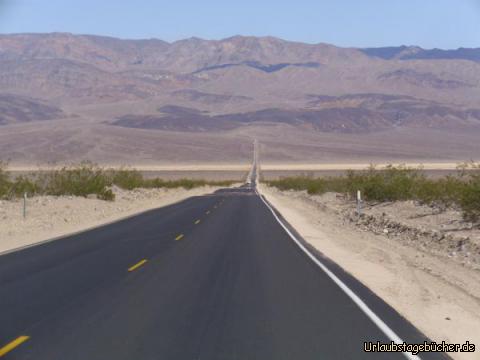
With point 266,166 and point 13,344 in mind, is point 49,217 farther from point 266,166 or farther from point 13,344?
point 266,166

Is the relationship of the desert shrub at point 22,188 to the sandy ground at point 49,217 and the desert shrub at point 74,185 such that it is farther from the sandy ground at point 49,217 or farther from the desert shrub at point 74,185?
the sandy ground at point 49,217

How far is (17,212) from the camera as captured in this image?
35.2 meters

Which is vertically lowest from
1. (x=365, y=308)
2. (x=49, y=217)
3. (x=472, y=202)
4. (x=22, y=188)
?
(x=49, y=217)

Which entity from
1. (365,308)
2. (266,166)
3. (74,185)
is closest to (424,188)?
(365,308)

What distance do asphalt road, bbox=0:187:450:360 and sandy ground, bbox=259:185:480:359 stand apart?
0.44 meters

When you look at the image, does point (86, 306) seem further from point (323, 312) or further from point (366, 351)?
point (366, 351)

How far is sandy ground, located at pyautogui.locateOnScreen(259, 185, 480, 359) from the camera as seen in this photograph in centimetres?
1004

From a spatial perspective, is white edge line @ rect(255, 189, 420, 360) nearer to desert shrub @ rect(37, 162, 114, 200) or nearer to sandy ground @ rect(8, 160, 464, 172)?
desert shrub @ rect(37, 162, 114, 200)

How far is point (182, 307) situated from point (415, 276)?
5.92 m

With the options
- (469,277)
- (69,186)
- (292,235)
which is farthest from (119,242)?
(69,186)

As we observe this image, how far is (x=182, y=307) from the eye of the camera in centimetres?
1077

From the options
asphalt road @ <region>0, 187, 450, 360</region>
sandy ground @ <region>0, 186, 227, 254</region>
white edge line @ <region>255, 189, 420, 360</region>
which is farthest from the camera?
sandy ground @ <region>0, 186, 227, 254</region>

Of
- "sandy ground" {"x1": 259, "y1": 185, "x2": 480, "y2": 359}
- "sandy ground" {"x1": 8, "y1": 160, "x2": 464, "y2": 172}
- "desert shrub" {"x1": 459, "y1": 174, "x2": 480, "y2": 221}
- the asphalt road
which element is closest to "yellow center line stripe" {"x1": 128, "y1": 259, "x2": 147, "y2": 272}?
the asphalt road

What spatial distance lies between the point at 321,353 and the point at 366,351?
20.6 inches
